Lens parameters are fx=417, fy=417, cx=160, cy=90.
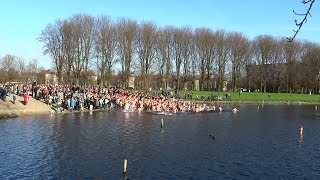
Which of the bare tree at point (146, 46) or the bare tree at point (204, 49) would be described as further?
the bare tree at point (204, 49)

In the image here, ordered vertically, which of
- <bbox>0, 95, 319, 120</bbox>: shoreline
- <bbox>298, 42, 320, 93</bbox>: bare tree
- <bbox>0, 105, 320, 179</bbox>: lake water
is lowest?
<bbox>0, 105, 320, 179</bbox>: lake water

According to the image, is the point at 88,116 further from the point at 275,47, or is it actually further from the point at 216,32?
the point at 275,47

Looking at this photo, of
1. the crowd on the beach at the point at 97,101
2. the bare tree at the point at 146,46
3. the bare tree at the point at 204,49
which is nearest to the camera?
the crowd on the beach at the point at 97,101

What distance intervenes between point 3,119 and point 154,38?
2377 inches

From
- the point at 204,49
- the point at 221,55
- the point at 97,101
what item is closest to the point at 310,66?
the point at 221,55

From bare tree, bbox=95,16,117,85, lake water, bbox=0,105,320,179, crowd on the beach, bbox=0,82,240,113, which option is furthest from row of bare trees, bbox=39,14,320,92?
lake water, bbox=0,105,320,179

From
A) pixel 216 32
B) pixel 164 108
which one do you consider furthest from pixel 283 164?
pixel 216 32

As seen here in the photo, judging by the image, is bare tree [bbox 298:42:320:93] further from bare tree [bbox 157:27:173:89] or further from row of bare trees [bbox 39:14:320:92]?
bare tree [bbox 157:27:173:89]

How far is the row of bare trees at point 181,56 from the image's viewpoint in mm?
96750

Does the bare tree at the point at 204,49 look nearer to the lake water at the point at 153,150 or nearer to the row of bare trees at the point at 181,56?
the row of bare trees at the point at 181,56

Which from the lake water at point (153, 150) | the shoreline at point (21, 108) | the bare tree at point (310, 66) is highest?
the bare tree at point (310, 66)

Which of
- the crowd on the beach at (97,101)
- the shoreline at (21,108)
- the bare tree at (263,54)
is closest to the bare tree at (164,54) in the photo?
the bare tree at (263,54)

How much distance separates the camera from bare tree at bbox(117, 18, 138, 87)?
330 ft

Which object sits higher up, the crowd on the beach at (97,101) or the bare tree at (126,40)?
the bare tree at (126,40)
